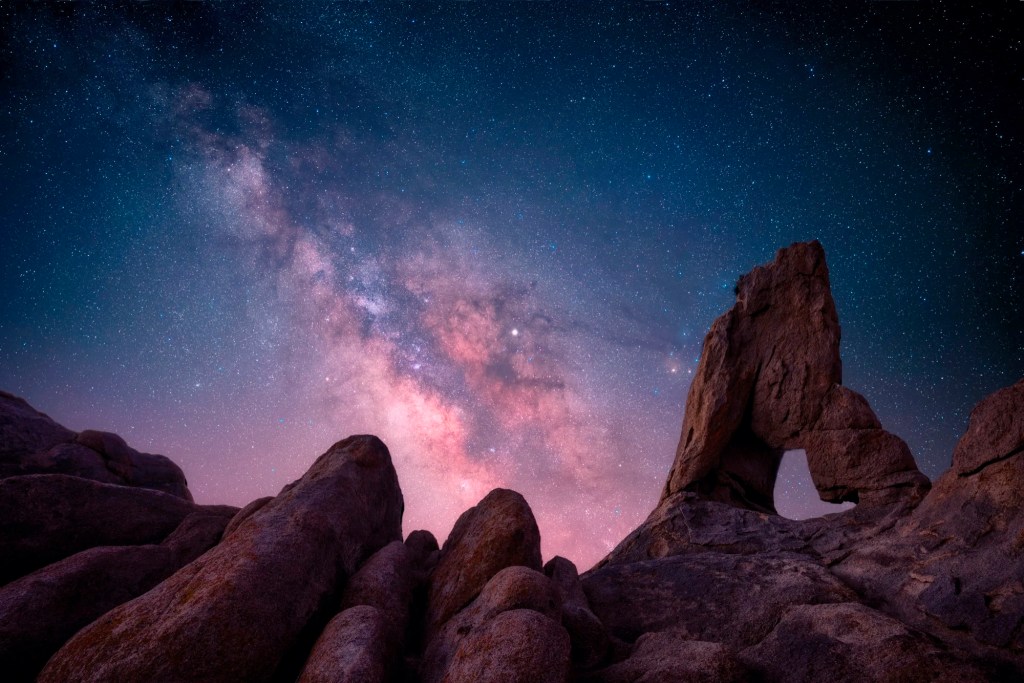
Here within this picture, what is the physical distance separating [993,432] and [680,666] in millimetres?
9281

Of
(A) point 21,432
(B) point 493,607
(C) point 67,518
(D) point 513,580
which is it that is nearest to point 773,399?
(D) point 513,580

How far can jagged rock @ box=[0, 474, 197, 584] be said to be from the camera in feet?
36.7

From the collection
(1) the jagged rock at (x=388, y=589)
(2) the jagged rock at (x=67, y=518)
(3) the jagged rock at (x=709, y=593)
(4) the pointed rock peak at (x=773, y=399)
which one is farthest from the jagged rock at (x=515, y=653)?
(4) the pointed rock peak at (x=773, y=399)

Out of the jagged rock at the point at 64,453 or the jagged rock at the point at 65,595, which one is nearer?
the jagged rock at the point at 65,595

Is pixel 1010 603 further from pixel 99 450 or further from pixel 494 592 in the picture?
pixel 99 450

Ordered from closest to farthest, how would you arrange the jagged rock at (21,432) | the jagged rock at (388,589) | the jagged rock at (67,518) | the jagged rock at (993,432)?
the jagged rock at (388,589) → the jagged rock at (993,432) → the jagged rock at (67,518) → the jagged rock at (21,432)

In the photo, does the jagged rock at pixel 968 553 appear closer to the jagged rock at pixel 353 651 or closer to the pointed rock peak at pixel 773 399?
the pointed rock peak at pixel 773 399

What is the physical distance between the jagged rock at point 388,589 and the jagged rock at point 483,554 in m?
0.62

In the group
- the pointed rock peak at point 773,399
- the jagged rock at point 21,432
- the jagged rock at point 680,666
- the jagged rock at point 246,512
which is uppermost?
the pointed rock peak at point 773,399

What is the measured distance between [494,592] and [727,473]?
14.2 meters

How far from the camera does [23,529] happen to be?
37.1 feet

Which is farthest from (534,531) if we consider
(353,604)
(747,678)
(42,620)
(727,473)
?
(727,473)

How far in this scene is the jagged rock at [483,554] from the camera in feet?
33.5

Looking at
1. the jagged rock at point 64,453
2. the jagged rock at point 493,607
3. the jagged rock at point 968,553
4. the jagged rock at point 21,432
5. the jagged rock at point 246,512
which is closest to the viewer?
the jagged rock at point 493,607
